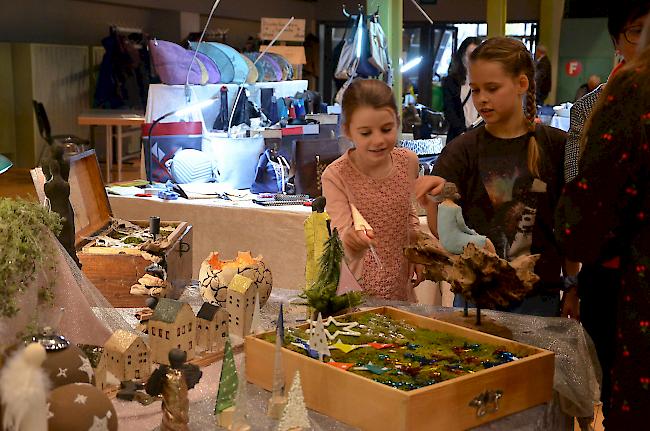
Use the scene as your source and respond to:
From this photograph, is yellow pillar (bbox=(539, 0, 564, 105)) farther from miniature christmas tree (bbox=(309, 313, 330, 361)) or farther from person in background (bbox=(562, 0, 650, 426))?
miniature christmas tree (bbox=(309, 313, 330, 361))

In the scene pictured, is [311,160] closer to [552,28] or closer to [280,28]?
[280,28]

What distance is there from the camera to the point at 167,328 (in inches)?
60.9

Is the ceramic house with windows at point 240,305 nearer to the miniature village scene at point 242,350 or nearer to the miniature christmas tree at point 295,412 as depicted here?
the miniature village scene at point 242,350

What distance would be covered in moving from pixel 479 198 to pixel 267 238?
184 centimetres

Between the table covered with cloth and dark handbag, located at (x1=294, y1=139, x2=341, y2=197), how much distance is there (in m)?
1.89

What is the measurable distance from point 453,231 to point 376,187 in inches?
23.6

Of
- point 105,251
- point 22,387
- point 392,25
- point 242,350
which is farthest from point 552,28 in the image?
point 22,387

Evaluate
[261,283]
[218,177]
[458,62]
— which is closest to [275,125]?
[218,177]

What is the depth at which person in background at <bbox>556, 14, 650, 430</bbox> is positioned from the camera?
1.22 meters

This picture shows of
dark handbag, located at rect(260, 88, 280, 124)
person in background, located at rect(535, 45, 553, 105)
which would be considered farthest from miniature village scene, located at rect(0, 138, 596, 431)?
person in background, located at rect(535, 45, 553, 105)

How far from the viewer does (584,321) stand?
1.91 meters

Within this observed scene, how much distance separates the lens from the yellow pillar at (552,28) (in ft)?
43.7

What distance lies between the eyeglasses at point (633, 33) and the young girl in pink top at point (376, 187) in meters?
0.66

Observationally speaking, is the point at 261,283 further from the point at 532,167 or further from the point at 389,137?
the point at 532,167
